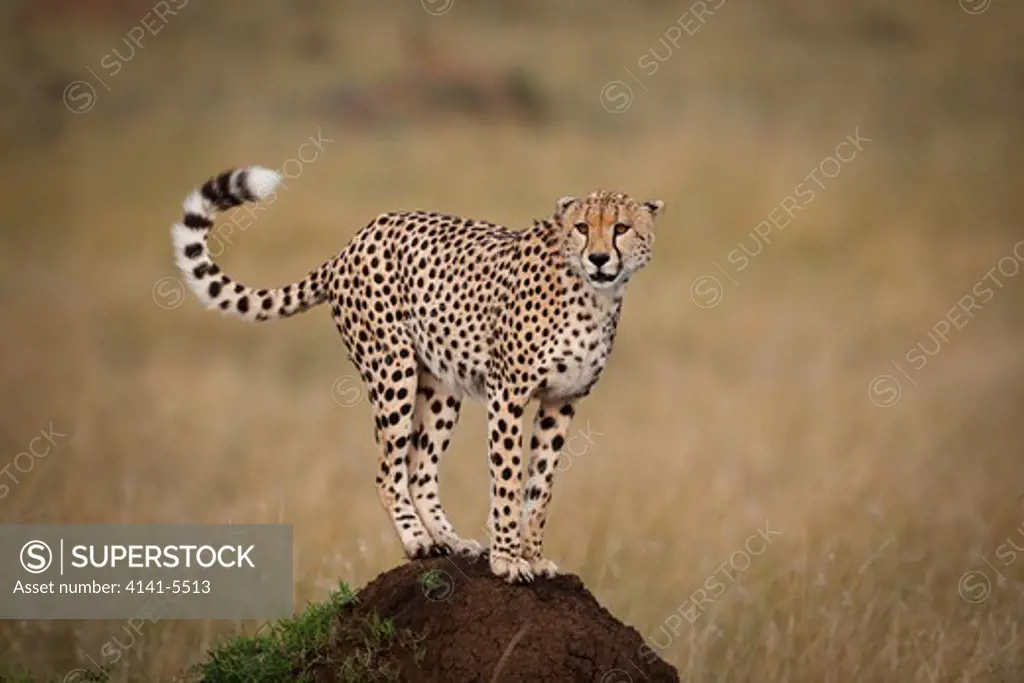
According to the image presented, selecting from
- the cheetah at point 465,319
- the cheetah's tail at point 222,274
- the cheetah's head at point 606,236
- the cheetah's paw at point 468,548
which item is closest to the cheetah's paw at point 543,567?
the cheetah at point 465,319

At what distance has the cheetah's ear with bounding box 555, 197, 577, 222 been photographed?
21.3ft

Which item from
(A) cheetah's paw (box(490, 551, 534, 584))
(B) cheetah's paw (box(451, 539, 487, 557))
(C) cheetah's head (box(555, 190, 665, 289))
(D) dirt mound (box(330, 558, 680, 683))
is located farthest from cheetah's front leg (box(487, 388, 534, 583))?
(C) cheetah's head (box(555, 190, 665, 289))

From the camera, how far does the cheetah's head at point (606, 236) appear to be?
6340 millimetres

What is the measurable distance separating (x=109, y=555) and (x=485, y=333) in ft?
9.58

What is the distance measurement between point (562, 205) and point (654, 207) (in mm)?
322

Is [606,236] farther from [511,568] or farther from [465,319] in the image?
[511,568]

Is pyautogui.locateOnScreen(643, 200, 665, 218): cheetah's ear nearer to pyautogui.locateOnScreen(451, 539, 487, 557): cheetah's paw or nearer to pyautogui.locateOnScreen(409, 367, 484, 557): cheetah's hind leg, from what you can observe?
pyautogui.locateOnScreen(409, 367, 484, 557): cheetah's hind leg

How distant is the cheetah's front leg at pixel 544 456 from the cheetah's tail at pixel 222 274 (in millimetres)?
1154

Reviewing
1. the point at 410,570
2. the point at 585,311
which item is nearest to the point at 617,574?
the point at 410,570

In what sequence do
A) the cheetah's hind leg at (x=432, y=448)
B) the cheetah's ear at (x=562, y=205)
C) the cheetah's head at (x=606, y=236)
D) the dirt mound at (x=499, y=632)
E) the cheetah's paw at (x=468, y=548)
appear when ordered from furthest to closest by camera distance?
the cheetah's hind leg at (x=432, y=448)
the cheetah's paw at (x=468, y=548)
the dirt mound at (x=499, y=632)
the cheetah's ear at (x=562, y=205)
the cheetah's head at (x=606, y=236)

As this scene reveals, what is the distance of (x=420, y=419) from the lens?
7.13 m

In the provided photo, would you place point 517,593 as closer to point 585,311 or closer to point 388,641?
point 388,641

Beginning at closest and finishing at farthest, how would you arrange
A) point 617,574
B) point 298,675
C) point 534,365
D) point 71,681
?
point 534,365, point 298,675, point 71,681, point 617,574

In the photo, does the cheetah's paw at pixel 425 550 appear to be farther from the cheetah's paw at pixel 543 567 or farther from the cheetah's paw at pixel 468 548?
the cheetah's paw at pixel 543 567
